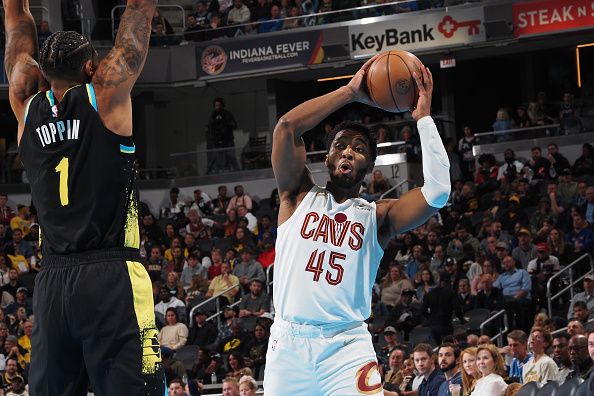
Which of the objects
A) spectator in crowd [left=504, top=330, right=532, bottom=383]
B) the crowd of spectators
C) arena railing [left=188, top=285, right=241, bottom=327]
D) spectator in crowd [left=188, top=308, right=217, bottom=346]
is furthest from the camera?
the crowd of spectators

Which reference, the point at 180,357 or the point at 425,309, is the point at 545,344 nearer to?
the point at 425,309

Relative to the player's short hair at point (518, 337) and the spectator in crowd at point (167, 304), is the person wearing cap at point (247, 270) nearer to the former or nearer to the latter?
the spectator in crowd at point (167, 304)

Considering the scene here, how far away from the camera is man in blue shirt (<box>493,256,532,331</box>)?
14656 millimetres

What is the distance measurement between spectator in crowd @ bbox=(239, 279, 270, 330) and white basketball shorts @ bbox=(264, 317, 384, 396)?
10993 mm

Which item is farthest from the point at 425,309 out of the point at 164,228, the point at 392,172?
the point at 164,228

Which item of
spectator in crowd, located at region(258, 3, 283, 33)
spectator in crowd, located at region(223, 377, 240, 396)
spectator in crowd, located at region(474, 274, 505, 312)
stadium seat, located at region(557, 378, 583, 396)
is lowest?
spectator in crowd, located at region(223, 377, 240, 396)

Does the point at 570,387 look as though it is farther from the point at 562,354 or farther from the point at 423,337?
the point at 423,337

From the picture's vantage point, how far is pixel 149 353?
425 cm

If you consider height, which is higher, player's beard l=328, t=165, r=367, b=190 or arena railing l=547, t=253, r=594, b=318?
player's beard l=328, t=165, r=367, b=190

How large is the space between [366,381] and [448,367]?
236 inches

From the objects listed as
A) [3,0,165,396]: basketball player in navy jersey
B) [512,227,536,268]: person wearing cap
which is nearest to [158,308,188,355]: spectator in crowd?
[512,227,536,268]: person wearing cap

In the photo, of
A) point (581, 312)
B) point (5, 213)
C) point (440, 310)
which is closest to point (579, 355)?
point (581, 312)

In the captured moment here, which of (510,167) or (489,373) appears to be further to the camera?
(510,167)

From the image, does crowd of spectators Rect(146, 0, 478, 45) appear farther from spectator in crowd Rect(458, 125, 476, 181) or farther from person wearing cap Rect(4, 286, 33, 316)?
person wearing cap Rect(4, 286, 33, 316)
